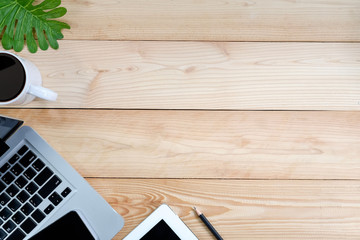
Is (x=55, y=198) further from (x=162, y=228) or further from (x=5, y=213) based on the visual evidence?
(x=162, y=228)

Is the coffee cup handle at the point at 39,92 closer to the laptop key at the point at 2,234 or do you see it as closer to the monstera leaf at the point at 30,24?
the monstera leaf at the point at 30,24

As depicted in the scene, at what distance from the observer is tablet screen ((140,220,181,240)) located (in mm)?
640

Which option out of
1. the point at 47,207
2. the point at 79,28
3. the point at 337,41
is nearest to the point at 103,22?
the point at 79,28

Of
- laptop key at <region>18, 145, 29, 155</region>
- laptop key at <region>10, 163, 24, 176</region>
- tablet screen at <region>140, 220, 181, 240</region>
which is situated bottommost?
tablet screen at <region>140, 220, 181, 240</region>

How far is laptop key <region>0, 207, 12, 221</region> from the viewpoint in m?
0.62

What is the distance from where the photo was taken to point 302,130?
69cm

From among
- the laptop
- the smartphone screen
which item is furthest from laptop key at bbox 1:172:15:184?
the smartphone screen

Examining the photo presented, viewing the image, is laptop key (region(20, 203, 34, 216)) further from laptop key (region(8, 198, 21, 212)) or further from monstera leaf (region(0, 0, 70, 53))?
monstera leaf (region(0, 0, 70, 53))

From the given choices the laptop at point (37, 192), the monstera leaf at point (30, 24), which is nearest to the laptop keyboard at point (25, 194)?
the laptop at point (37, 192)

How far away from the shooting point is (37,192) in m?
0.62

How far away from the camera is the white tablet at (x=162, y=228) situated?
2.10ft

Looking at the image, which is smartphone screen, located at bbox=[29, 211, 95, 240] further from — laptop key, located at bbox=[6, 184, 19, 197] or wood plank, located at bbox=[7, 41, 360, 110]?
wood plank, located at bbox=[7, 41, 360, 110]

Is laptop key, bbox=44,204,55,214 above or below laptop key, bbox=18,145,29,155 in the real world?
below

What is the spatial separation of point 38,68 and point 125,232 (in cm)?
36
